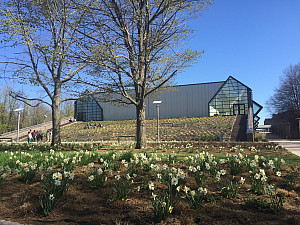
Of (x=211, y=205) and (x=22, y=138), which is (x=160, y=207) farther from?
(x=22, y=138)

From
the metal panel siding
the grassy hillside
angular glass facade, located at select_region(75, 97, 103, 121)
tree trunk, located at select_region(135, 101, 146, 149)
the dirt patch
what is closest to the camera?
the dirt patch

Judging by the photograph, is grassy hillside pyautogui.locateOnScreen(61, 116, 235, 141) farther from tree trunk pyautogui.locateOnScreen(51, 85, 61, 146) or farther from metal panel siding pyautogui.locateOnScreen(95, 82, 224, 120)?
metal panel siding pyautogui.locateOnScreen(95, 82, 224, 120)

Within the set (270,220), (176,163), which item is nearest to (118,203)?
(270,220)

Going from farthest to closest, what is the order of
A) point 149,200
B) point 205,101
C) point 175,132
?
point 205,101
point 175,132
point 149,200

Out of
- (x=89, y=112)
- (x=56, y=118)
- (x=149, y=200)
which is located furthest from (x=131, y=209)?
(x=89, y=112)

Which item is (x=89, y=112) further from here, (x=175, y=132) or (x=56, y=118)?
(x=56, y=118)

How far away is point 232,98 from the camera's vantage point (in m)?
38.8

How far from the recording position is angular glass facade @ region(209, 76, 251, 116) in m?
38.3

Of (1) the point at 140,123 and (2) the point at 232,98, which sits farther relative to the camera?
(2) the point at 232,98

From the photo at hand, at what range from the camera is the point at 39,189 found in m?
3.30

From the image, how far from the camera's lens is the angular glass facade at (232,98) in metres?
38.3

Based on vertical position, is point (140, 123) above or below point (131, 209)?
above

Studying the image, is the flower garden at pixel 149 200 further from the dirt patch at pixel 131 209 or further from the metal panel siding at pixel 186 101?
the metal panel siding at pixel 186 101

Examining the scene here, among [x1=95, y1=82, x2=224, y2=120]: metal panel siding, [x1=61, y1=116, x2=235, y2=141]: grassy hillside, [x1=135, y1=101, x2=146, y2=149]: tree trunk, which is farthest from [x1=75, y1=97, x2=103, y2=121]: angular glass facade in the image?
[x1=135, y1=101, x2=146, y2=149]: tree trunk
